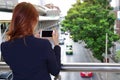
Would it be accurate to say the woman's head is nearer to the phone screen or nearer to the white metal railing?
the phone screen

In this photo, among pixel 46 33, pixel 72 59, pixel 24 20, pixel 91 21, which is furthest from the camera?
pixel 91 21

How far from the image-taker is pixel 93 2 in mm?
5496

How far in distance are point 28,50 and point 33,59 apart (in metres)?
0.03

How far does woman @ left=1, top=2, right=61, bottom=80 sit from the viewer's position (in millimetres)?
918

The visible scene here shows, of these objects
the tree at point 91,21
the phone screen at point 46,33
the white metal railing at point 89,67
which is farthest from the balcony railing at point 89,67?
the tree at point 91,21

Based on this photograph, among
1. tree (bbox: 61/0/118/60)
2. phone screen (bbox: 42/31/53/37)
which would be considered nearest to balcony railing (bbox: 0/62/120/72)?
phone screen (bbox: 42/31/53/37)

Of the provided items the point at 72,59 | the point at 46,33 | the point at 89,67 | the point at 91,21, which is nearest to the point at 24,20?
the point at 46,33

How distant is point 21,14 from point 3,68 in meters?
0.36

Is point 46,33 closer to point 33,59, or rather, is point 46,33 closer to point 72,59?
point 33,59

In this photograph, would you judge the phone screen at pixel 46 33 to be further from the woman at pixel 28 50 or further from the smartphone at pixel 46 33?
the woman at pixel 28 50

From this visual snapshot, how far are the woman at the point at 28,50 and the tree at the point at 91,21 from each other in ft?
12.5

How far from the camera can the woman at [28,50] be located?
3.01 feet

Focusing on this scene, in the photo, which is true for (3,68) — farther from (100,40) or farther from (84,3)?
(84,3)

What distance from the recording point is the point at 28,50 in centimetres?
95
